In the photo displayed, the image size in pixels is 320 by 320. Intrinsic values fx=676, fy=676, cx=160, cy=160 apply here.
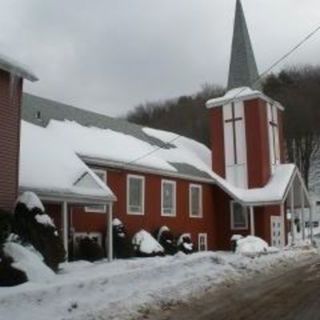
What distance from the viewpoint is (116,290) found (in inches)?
546

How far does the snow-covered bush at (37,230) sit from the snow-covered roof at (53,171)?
2.19m

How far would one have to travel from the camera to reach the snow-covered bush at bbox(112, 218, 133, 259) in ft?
91.6

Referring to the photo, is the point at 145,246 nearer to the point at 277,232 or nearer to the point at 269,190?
the point at 269,190

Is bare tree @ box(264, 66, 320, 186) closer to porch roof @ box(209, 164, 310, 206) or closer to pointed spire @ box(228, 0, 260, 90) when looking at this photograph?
pointed spire @ box(228, 0, 260, 90)

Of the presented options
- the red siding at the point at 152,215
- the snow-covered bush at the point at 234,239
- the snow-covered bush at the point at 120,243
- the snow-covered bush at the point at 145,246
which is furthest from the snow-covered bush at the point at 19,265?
the snow-covered bush at the point at 234,239

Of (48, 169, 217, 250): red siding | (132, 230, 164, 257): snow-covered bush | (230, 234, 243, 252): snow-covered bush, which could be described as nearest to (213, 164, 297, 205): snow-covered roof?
(48, 169, 217, 250): red siding

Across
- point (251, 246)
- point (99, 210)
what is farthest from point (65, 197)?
point (251, 246)

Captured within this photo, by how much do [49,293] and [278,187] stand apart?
2659 cm

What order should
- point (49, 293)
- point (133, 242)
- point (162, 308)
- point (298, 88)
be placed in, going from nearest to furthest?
point (49, 293) → point (162, 308) → point (133, 242) → point (298, 88)

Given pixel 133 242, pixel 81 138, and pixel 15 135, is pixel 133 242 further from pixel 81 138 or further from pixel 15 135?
pixel 15 135

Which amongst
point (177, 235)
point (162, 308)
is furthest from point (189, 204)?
point (162, 308)

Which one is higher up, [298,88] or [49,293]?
[298,88]

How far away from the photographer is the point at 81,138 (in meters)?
30.1

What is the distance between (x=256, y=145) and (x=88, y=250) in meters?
15.2
